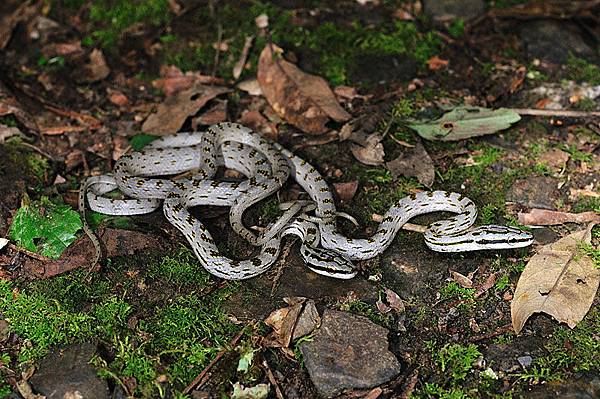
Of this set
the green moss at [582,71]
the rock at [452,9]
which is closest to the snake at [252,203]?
the green moss at [582,71]

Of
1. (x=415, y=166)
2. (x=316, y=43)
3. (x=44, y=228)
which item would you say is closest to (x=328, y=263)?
(x=415, y=166)

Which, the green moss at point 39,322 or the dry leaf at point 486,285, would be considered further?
the dry leaf at point 486,285

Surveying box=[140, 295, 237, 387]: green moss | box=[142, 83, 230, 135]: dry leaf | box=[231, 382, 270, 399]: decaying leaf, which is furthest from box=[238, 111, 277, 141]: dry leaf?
box=[231, 382, 270, 399]: decaying leaf

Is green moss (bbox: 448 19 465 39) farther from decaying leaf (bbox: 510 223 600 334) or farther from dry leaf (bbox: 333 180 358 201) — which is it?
decaying leaf (bbox: 510 223 600 334)

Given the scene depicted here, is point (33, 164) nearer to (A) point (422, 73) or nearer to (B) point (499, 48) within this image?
(A) point (422, 73)

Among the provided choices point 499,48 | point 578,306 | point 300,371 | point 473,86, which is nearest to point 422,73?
point 473,86

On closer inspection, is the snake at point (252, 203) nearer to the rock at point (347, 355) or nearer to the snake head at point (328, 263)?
the snake head at point (328, 263)
